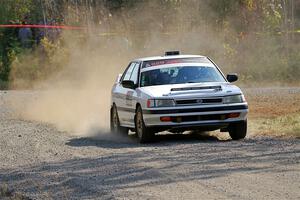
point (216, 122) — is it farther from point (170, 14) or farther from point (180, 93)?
point (170, 14)

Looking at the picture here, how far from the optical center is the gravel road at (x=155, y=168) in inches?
390

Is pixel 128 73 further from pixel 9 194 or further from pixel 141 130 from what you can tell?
pixel 9 194

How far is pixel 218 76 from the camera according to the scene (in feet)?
54.4

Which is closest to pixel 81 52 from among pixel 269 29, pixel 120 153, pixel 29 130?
pixel 269 29

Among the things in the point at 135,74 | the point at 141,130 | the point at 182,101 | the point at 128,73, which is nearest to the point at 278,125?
the point at 128,73

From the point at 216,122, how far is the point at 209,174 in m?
4.33

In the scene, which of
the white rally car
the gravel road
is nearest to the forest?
the white rally car

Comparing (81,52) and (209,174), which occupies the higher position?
(209,174)

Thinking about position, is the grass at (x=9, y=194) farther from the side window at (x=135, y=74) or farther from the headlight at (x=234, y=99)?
the side window at (x=135, y=74)

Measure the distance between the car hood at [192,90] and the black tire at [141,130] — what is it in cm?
41

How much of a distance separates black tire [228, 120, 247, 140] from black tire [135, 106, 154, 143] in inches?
54.6

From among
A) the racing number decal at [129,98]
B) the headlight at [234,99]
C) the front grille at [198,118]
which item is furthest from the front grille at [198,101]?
the racing number decal at [129,98]

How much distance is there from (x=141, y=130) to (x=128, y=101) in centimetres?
112

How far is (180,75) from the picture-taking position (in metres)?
16.5
